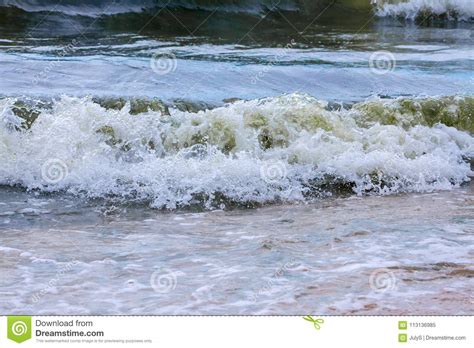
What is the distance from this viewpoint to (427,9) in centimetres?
2359

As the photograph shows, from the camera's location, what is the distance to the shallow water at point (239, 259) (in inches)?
170

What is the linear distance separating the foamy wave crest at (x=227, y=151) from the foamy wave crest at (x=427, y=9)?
47.5 ft

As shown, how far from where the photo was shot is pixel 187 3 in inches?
839

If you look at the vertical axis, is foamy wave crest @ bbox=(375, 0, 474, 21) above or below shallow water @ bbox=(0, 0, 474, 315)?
above

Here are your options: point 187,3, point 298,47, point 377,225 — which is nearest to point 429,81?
point 298,47

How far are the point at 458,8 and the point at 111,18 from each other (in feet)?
33.4

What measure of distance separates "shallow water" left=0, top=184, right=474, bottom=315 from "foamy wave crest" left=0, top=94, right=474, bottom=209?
0.44 meters
